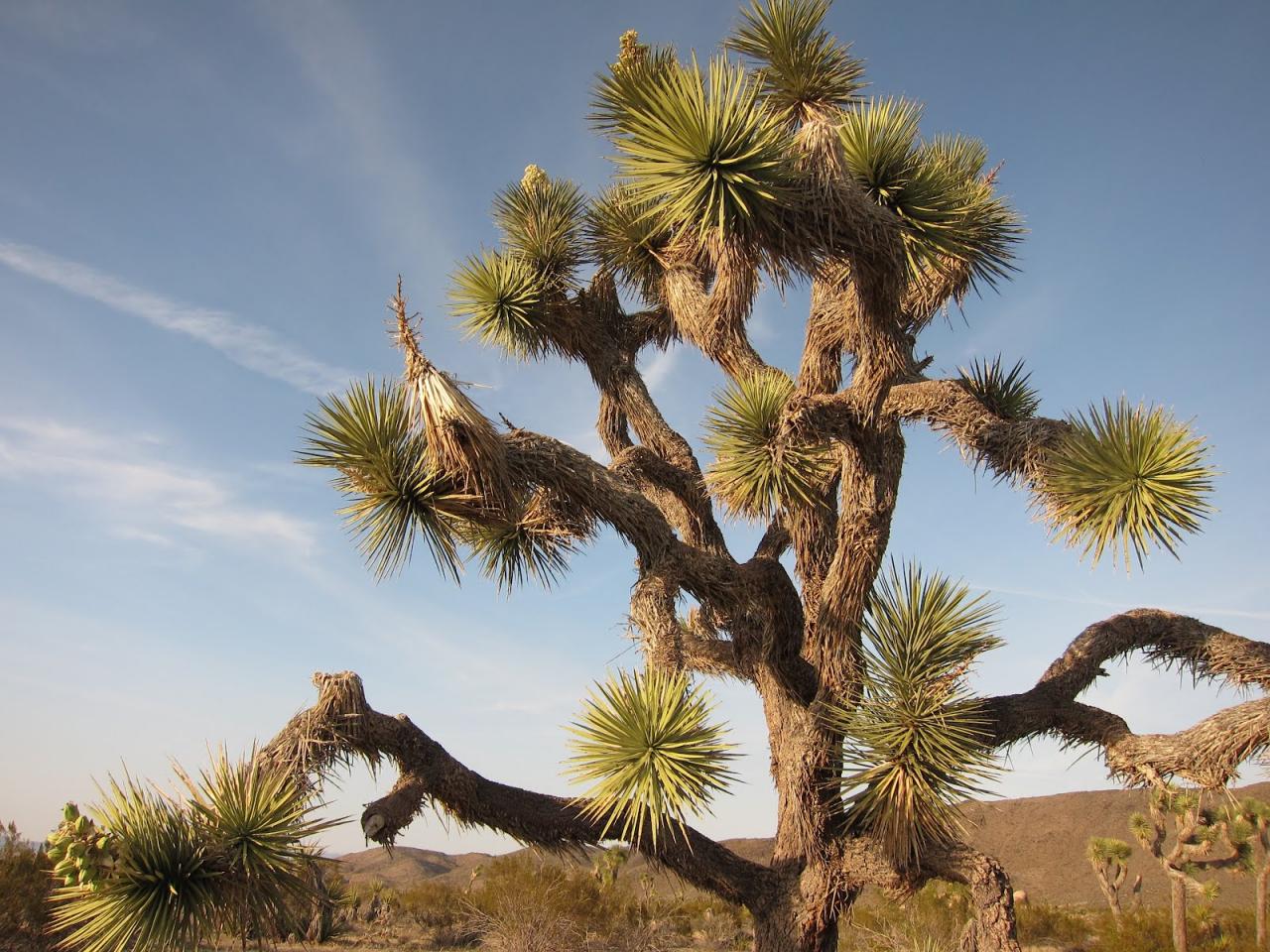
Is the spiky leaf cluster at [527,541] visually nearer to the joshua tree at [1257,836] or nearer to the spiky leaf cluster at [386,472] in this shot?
the spiky leaf cluster at [386,472]

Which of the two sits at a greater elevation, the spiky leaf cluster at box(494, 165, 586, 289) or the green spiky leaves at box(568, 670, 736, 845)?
the spiky leaf cluster at box(494, 165, 586, 289)

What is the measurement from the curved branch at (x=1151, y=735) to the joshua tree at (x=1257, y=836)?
15.1m

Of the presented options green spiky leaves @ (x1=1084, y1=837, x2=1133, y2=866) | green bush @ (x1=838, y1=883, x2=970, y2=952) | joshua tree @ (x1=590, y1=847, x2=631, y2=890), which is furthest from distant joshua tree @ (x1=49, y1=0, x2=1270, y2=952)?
green spiky leaves @ (x1=1084, y1=837, x2=1133, y2=866)

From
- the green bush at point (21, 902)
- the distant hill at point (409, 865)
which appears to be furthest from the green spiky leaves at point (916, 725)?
the distant hill at point (409, 865)

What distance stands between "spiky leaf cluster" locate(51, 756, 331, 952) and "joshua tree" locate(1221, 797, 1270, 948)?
2016cm

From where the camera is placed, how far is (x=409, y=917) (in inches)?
819

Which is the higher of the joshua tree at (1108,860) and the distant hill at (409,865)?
the joshua tree at (1108,860)

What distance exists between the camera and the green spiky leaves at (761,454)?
6.42m

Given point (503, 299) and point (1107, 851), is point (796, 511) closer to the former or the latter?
point (503, 299)

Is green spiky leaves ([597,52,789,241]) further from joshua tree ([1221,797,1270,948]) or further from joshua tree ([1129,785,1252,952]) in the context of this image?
joshua tree ([1221,797,1270,948])

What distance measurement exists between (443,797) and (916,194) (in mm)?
5540

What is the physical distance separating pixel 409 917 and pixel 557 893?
8.52 m

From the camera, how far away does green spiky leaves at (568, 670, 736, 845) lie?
475 cm

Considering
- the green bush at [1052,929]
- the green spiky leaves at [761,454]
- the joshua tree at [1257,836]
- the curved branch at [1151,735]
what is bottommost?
the green bush at [1052,929]
